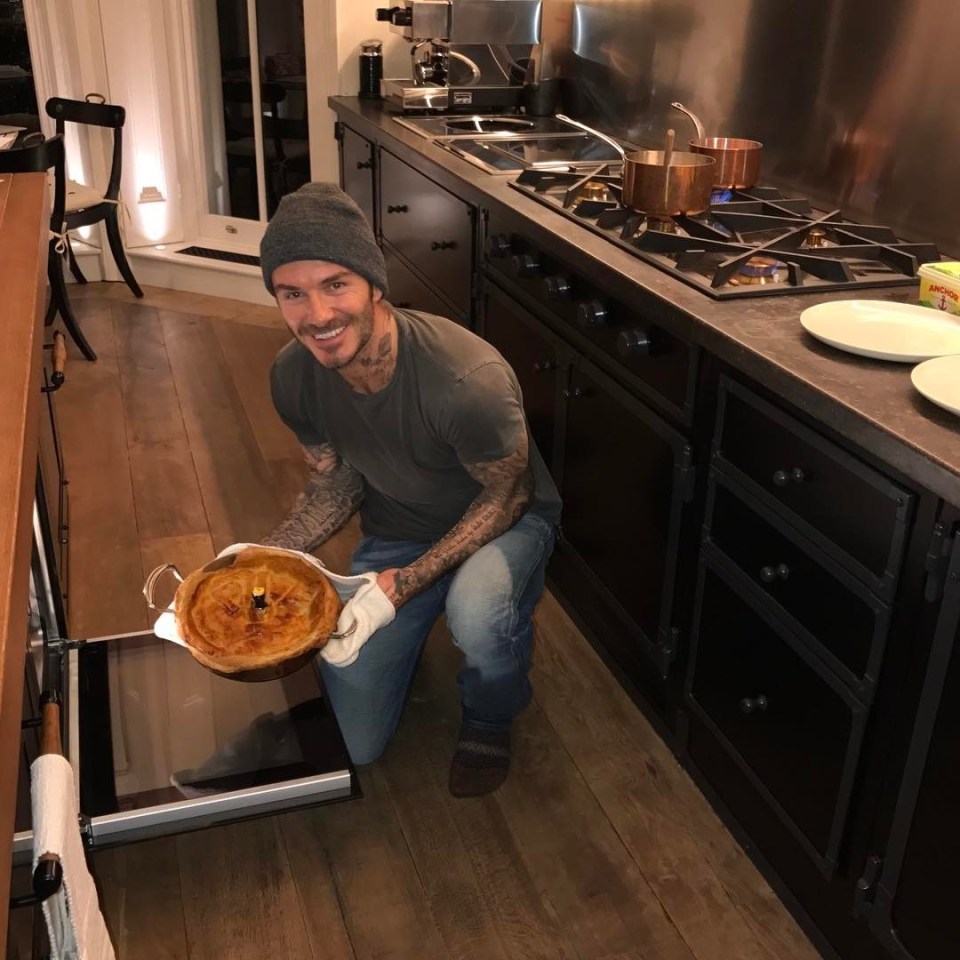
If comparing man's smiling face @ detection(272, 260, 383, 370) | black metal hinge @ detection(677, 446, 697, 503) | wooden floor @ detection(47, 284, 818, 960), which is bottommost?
wooden floor @ detection(47, 284, 818, 960)

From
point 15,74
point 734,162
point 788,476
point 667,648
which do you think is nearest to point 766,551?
point 788,476

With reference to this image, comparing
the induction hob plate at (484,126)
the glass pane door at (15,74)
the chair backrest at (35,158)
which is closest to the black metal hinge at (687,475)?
the induction hob plate at (484,126)

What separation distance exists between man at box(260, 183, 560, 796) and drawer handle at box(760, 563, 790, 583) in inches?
18.6

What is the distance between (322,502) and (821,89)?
4.44 ft

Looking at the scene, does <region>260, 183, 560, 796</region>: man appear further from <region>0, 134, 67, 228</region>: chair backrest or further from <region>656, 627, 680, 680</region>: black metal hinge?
<region>0, 134, 67, 228</region>: chair backrest

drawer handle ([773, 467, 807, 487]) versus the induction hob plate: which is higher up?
the induction hob plate

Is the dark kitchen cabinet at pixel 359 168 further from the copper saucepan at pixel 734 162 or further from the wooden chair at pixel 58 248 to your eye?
the copper saucepan at pixel 734 162

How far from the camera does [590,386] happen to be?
2.17 meters

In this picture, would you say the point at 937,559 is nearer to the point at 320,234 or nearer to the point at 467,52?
the point at 320,234

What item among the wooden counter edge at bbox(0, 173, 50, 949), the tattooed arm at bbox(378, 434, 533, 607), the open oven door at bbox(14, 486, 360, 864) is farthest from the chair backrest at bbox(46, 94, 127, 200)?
the tattooed arm at bbox(378, 434, 533, 607)

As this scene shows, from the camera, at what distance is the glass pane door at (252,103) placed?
14.6 feet

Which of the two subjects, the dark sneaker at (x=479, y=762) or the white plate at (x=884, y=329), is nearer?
the white plate at (x=884, y=329)

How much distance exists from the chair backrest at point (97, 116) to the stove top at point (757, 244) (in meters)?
2.61

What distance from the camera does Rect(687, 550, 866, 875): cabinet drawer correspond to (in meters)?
1.52
